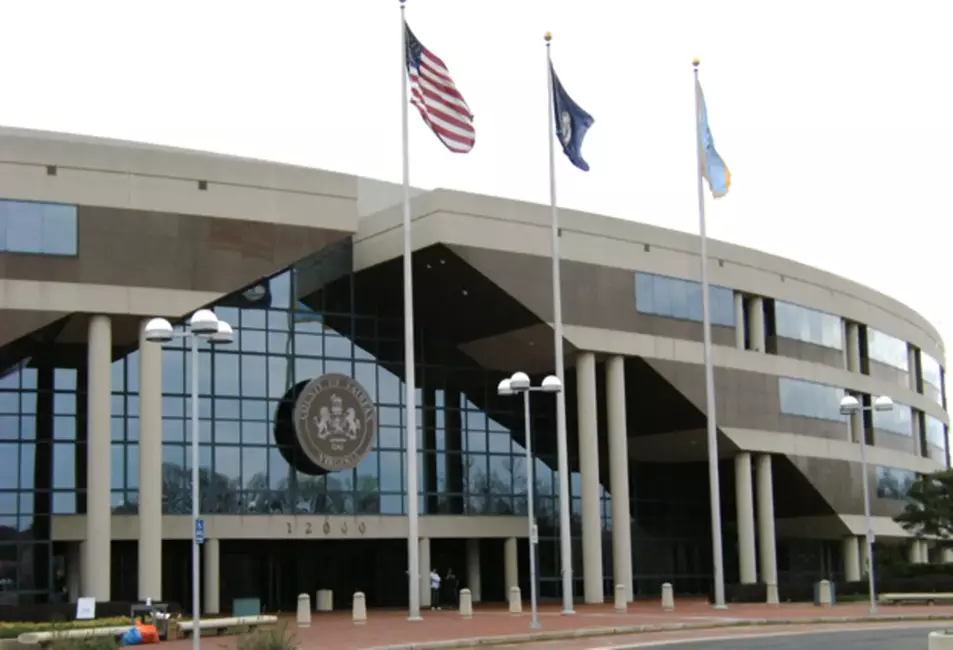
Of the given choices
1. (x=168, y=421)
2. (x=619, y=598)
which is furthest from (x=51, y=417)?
(x=619, y=598)

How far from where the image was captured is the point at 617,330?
5362 centimetres

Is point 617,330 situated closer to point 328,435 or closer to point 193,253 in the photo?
point 328,435

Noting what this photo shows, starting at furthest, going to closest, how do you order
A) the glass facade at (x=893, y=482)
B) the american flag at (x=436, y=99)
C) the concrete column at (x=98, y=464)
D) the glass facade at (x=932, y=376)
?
the glass facade at (x=932, y=376)
the glass facade at (x=893, y=482)
the concrete column at (x=98, y=464)
the american flag at (x=436, y=99)

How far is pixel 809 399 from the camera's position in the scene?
62969mm

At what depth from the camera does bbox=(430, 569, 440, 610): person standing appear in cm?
5281

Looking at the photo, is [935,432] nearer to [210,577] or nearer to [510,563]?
[510,563]

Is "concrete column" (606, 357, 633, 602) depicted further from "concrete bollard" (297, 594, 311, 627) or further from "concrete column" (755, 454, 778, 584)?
"concrete bollard" (297, 594, 311, 627)

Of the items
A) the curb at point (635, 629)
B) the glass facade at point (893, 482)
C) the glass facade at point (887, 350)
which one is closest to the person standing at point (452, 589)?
the curb at point (635, 629)

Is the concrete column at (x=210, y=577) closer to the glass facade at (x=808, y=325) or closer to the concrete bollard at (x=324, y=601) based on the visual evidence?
the concrete bollard at (x=324, y=601)

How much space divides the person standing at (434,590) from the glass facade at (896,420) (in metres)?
25.7

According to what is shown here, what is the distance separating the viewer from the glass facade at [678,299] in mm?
54938

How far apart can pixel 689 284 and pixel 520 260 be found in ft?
31.6

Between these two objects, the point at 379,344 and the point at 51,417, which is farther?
the point at 379,344

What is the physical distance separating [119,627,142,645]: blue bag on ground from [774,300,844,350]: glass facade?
117 ft
